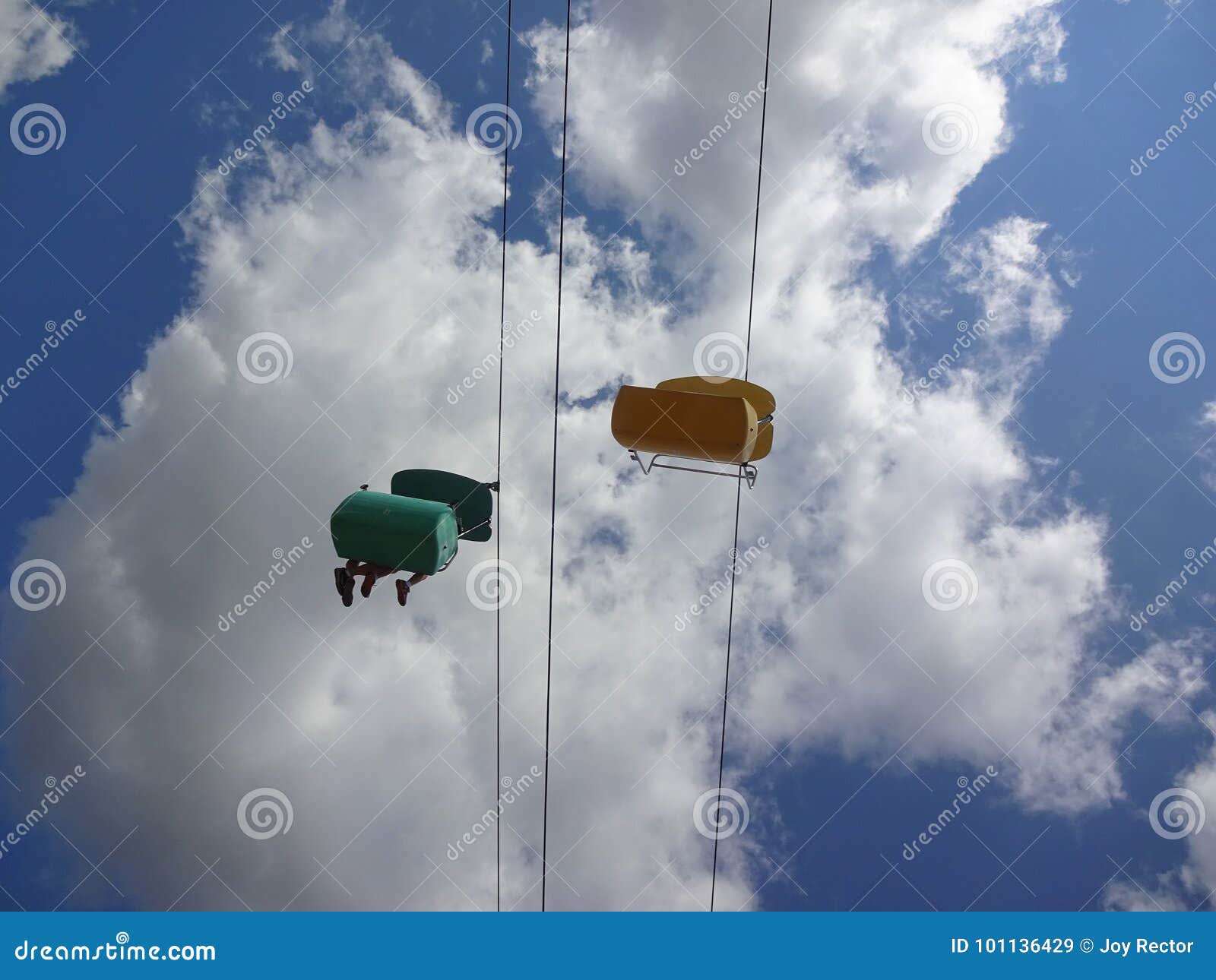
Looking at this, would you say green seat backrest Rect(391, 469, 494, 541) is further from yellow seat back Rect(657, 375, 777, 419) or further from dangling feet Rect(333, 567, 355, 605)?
yellow seat back Rect(657, 375, 777, 419)

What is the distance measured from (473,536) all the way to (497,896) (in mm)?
4534

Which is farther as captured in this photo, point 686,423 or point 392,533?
point 686,423

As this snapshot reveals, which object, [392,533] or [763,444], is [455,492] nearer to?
[392,533]

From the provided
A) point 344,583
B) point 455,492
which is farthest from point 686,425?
point 344,583

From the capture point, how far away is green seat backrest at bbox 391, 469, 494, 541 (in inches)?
402

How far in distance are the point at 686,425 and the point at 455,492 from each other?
3.25 meters

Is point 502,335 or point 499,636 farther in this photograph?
point 499,636

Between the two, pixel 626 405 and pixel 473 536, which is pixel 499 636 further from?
pixel 626 405

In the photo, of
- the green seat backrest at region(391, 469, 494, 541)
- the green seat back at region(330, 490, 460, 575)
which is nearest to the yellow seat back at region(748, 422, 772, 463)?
the green seat backrest at region(391, 469, 494, 541)

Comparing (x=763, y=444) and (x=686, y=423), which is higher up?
(x=763, y=444)

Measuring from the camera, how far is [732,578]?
10859 millimetres

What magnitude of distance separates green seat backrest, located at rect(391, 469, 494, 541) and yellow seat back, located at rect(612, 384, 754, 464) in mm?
2175

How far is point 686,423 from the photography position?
8977 mm
